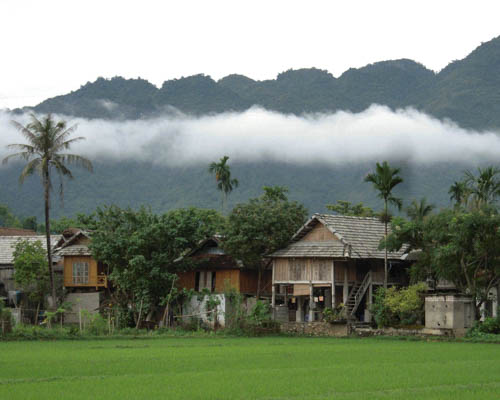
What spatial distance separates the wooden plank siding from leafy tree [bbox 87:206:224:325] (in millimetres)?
4175

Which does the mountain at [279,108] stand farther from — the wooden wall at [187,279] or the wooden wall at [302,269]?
the wooden wall at [302,269]

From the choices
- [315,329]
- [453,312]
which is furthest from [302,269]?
[453,312]

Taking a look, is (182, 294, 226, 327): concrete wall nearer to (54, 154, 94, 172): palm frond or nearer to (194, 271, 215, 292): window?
(194, 271, 215, 292): window

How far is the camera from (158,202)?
454ft

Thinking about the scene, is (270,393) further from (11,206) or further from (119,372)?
(11,206)

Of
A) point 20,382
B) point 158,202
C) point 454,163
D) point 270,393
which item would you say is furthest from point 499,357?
point 158,202

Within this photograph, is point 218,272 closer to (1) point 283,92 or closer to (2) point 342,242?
(2) point 342,242

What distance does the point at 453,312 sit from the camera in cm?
3553

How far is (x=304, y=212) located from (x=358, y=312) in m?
6.71

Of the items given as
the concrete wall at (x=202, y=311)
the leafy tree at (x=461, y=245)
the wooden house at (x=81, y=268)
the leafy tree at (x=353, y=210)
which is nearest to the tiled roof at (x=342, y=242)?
the leafy tree at (x=461, y=245)

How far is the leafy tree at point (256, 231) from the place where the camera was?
44.3 m

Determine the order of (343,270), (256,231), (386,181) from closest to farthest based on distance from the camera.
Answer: (386,181) → (343,270) → (256,231)

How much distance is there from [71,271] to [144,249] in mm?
8587

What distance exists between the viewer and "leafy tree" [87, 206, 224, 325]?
44.1 meters
